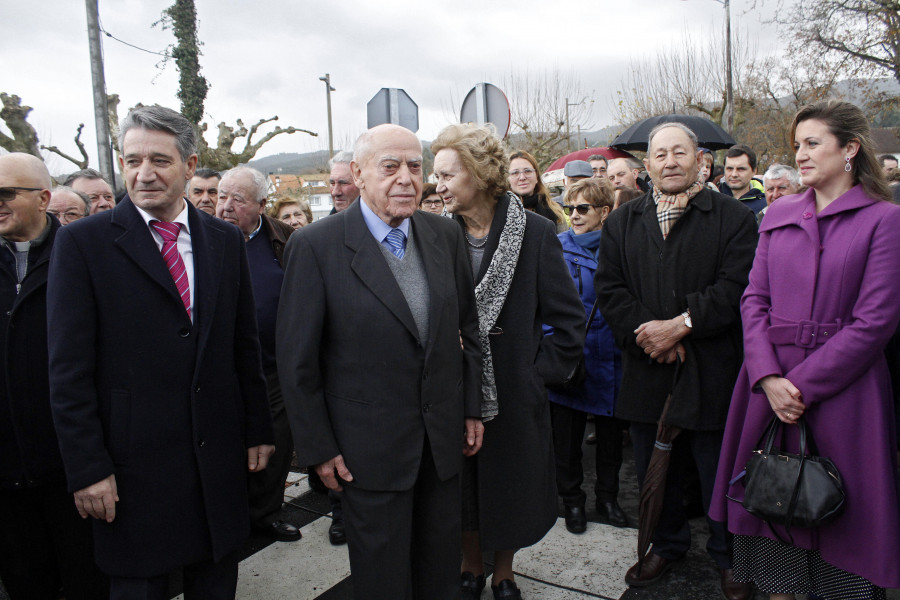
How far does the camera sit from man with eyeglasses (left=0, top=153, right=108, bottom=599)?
2.63 m

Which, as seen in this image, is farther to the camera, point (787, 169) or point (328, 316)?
point (787, 169)

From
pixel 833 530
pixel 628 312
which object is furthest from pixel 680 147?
pixel 833 530

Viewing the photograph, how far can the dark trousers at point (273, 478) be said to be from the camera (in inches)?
151

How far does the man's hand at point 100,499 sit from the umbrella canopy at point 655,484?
2.29 m

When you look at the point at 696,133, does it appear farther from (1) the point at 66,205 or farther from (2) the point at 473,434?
(1) the point at 66,205

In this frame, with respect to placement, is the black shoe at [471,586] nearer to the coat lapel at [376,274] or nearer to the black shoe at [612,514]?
the black shoe at [612,514]

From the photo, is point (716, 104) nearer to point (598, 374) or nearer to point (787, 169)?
point (787, 169)

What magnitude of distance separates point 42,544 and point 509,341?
2.28 m

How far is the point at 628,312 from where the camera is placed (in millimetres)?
3301

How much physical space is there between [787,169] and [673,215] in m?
3.14

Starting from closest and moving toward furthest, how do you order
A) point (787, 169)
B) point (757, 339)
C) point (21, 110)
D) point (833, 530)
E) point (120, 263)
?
point (120, 263)
point (833, 530)
point (757, 339)
point (787, 169)
point (21, 110)

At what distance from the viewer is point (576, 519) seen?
12.4 ft

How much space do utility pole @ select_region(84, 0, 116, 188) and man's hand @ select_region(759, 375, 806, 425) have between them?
30.1 ft

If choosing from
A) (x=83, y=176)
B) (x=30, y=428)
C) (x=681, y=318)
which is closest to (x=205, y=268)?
(x=30, y=428)
